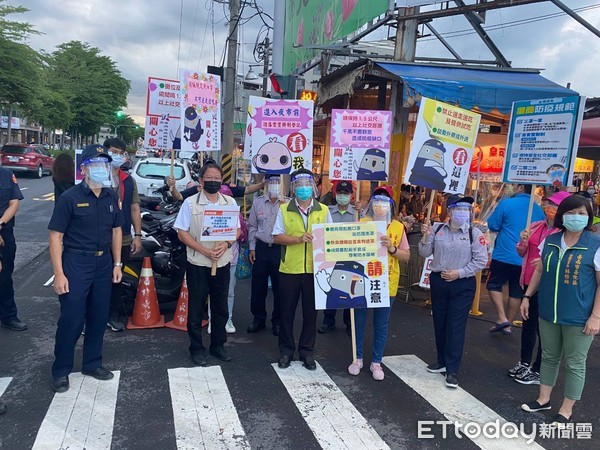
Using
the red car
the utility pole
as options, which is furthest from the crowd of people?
the red car

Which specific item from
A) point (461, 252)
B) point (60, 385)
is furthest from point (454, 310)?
point (60, 385)

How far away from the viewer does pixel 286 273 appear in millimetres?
4586

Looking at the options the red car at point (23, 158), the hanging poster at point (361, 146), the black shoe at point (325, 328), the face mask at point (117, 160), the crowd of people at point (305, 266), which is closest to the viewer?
the crowd of people at point (305, 266)

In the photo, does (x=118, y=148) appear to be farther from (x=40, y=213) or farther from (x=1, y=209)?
(x=40, y=213)

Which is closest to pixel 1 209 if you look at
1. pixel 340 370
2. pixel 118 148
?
pixel 118 148

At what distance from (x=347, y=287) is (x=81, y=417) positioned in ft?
8.27

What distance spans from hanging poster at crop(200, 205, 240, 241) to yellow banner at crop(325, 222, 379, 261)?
0.98 meters

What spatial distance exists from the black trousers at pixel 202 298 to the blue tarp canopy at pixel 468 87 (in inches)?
173

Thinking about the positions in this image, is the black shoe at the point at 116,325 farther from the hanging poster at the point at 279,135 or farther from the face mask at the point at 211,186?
the hanging poster at the point at 279,135

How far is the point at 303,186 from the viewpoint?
14.8ft

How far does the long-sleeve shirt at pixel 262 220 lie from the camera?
18.3 ft

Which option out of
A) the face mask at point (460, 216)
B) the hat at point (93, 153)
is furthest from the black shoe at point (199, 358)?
the face mask at point (460, 216)

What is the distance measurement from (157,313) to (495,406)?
156 inches

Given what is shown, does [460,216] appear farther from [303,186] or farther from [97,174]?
[97,174]
